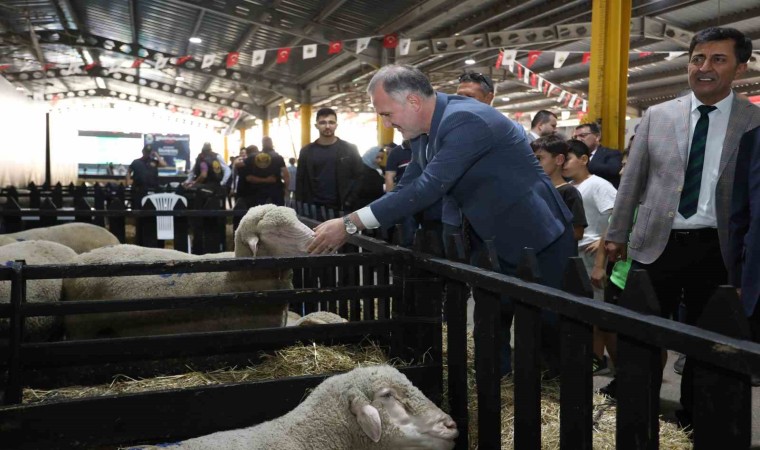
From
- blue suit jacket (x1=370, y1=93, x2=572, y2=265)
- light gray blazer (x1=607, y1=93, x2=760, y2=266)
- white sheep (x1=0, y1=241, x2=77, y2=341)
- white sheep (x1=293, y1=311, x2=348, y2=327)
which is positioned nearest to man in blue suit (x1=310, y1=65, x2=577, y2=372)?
blue suit jacket (x1=370, y1=93, x2=572, y2=265)

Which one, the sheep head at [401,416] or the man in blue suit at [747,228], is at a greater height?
the man in blue suit at [747,228]

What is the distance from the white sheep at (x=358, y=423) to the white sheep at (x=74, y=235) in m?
3.33

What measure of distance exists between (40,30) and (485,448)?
18993mm

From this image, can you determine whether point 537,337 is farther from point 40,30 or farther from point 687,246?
point 40,30

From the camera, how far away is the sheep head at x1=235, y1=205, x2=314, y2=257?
3.37 meters

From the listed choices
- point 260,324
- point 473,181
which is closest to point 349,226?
point 473,181

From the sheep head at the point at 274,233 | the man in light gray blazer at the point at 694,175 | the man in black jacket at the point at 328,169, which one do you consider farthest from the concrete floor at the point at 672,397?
the man in black jacket at the point at 328,169

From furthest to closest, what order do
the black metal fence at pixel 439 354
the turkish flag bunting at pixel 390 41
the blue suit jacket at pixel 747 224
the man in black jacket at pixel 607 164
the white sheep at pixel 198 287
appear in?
1. the turkish flag bunting at pixel 390 41
2. the man in black jacket at pixel 607 164
3. the white sheep at pixel 198 287
4. the blue suit jacket at pixel 747 224
5. the black metal fence at pixel 439 354

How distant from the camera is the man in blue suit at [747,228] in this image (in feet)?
7.52

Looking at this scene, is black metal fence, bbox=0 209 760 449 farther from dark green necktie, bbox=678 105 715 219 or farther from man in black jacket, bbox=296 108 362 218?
man in black jacket, bbox=296 108 362 218

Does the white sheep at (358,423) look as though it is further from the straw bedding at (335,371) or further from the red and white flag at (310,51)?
the red and white flag at (310,51)

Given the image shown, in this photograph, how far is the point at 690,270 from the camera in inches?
108

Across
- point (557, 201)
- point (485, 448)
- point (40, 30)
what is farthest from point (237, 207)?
point (40, 30)

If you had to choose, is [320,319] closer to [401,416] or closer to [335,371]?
[335,371]
